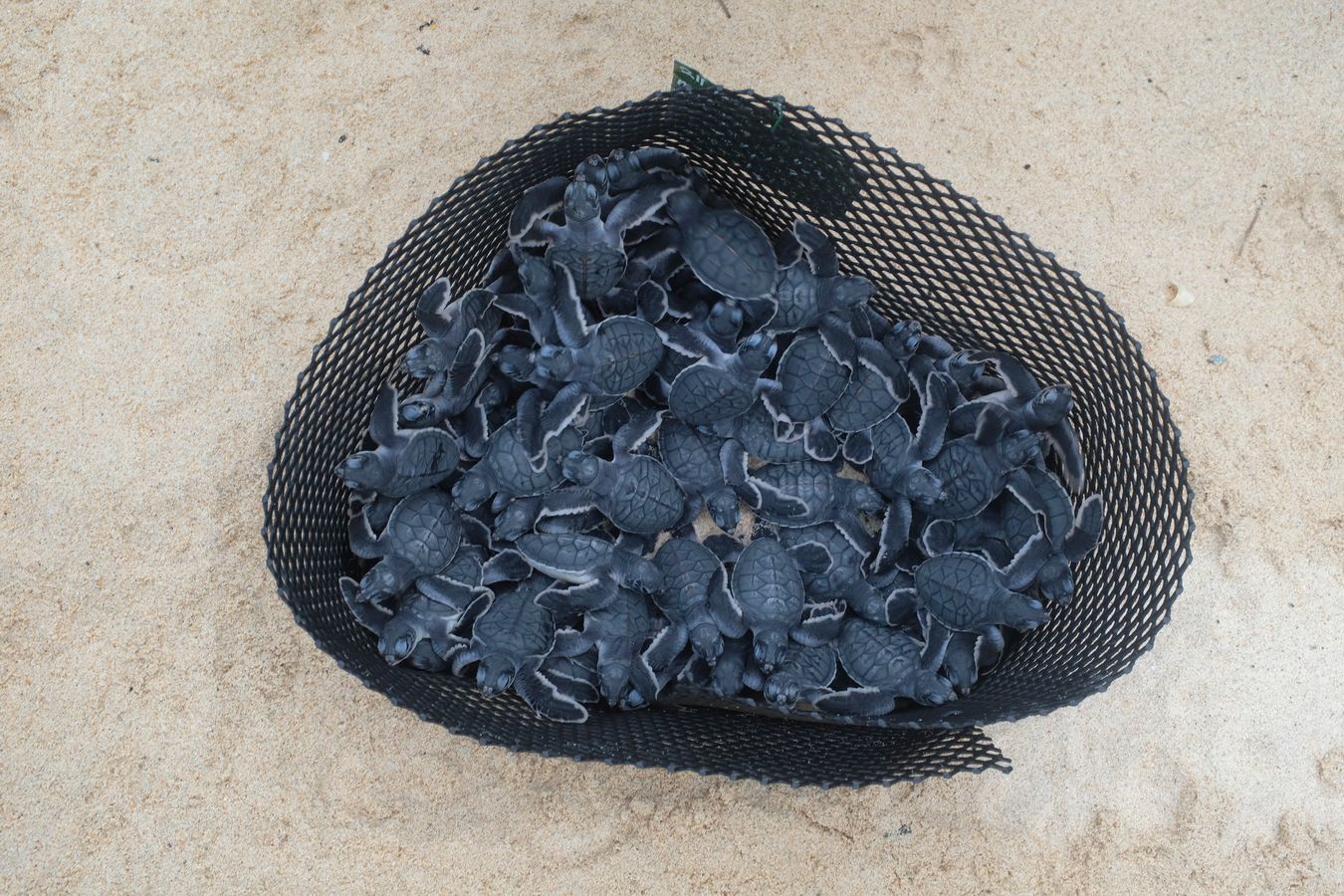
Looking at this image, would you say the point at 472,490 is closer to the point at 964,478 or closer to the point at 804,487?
the point at 804,487

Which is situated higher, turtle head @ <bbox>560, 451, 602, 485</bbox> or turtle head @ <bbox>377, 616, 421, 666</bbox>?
turtle head @ <bbox>560, 451, 602, 485</bbox>

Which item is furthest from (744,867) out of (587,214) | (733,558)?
(587,214)

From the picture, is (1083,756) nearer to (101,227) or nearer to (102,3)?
(101,227)

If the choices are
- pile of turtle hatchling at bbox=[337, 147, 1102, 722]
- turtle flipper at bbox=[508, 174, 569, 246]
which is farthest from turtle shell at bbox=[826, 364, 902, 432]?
turtle flipper at bbox=[508, 174, 569, 246]

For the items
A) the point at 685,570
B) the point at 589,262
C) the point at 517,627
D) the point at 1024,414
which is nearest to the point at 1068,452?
the point at 1024,414

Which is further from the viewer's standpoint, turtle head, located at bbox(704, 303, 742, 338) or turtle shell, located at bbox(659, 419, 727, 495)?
turtle shell, located at bbox(659, 419, 727, 495)

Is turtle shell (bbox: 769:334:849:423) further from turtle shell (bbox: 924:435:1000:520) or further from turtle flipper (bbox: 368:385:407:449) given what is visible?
turtle flipper (bbox: 368:385:407:449)

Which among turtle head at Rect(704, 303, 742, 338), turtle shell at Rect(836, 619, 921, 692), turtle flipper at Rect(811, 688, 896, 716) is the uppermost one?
turtle head at Rect(704, 303, 742, 338)
